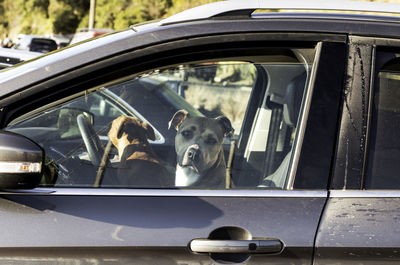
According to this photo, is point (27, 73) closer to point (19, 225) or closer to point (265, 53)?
point (19, 225)

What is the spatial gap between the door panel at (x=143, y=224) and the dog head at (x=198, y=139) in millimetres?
239

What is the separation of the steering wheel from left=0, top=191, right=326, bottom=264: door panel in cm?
22

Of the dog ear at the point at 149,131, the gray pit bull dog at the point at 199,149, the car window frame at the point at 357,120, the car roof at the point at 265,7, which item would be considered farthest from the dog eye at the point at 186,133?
the car window frame at the point at 357,120

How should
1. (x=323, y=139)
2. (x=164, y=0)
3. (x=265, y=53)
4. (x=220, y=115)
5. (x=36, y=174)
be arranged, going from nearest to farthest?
1. (x=36, y=174)
2. (x=323, y=139)
3. (x=265, y=53)
4. (x=220, y=115)
5. (x=164, y=0)

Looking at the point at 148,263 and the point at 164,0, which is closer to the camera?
the point at 148,263

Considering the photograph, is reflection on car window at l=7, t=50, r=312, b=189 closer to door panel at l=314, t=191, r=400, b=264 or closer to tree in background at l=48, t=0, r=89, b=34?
door panel at l=314, t=191, r=400, b=264

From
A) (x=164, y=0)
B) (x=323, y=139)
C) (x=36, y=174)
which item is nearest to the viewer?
(x=36, y=174)

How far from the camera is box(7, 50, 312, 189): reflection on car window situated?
2.23 m

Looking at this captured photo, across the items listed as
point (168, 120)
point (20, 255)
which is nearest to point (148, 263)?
point (20, 255)

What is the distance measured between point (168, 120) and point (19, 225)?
70 centimetres

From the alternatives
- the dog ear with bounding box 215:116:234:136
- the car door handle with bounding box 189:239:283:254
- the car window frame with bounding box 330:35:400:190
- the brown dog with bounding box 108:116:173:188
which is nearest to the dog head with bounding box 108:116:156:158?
the brown dog with bounding box 108:116:173:188

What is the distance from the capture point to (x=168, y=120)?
242cm

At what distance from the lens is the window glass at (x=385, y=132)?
221 cm

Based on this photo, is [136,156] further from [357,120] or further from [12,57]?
[12,57]
